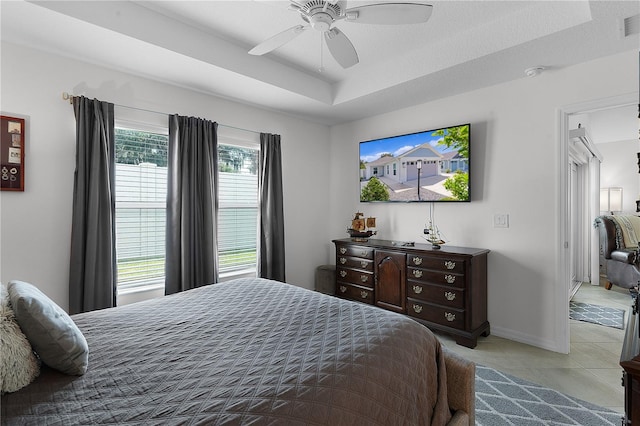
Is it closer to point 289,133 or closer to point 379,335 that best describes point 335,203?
point 289,133

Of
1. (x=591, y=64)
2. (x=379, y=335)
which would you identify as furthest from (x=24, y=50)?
(x=591, y=64)

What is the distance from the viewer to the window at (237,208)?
3.63 metres

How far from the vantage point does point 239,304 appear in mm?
1980

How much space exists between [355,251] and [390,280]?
557 mm

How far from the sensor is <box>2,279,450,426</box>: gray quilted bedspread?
1.01 m

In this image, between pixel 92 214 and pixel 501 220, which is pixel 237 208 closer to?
pixel 92 214

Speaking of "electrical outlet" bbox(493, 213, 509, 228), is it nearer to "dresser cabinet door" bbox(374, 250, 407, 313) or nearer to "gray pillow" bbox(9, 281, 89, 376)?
"dresser cabinet door" bbox(374, 250, 407, 313)

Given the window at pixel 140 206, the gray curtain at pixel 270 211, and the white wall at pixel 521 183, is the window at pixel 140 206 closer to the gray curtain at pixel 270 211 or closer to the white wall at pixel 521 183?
the gray curtain at pixel 270 211

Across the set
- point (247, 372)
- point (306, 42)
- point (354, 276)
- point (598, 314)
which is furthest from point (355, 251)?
point (598, 314)

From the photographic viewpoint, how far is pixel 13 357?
1.10 m

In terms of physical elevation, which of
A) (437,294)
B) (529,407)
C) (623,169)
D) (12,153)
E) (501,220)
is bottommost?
(529,407)

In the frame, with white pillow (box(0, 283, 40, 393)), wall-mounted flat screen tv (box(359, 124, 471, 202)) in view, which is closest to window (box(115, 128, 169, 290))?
white pillow (box(0, 283, 40, 393))

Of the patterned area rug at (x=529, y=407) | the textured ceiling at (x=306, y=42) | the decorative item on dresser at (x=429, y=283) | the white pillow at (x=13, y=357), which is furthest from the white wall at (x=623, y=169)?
the white pillow at (x=13, y=357)

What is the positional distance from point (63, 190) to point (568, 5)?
Answer: 390 cm
